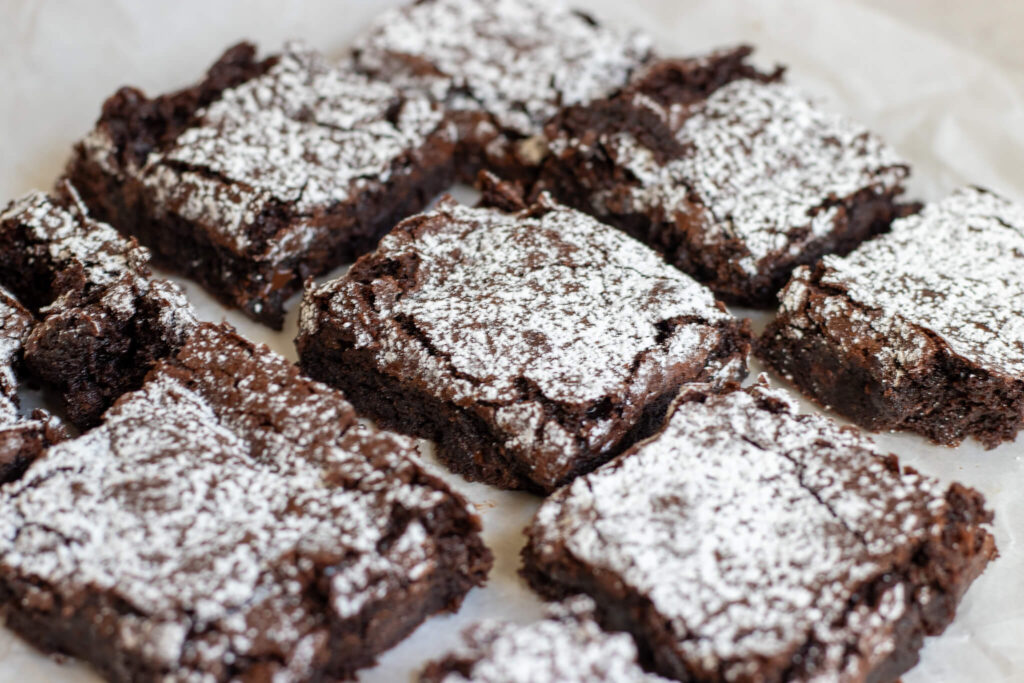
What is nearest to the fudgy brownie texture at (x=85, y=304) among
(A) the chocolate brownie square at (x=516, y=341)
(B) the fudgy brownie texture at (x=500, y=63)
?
→ (A) the chocolate brownie square at (x=516, y=341)

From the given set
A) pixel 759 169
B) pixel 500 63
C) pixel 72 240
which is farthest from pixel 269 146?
pixel 759 169

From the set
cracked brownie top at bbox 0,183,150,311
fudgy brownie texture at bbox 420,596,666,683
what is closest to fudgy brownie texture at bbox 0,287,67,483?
cracked brownie top at bbox 0,183,150,311

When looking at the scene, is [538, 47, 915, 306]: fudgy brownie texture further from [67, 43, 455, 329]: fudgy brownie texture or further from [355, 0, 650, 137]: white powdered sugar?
[67, 43, 455, 329]: fudgy brownie texture

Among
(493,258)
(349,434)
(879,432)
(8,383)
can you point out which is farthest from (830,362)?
(8,383)

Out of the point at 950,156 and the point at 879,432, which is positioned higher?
the point at 950,156

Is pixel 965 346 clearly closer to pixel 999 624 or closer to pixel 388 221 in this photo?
pixel 999 624

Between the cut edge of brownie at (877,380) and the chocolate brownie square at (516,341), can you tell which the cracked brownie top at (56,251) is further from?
the cut edge of brownie at (877,380)
